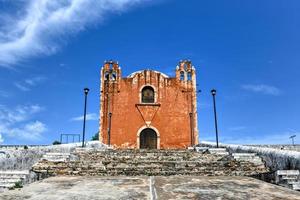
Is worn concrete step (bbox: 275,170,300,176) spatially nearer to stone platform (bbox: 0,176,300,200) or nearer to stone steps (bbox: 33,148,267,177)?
stone steps (bbox: 33,148,267,177)

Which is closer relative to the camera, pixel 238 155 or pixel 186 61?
pixel 238 155

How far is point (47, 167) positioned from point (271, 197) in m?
4.87

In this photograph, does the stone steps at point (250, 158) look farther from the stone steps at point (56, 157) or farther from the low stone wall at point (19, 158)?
the low stone wall at point (19, 158)

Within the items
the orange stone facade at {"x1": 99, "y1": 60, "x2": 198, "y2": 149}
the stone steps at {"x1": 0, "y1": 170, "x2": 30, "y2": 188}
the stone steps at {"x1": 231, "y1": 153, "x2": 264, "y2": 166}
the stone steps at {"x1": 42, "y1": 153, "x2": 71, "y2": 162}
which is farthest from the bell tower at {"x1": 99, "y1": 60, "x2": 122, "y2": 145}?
the stone steps at {"x1": 0, "y1": 170, "x2": 30, "y2": 188}

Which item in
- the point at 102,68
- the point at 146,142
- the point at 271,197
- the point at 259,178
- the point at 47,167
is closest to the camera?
the point at 271,197

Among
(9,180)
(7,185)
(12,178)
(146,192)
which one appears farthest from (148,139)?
(146,192)

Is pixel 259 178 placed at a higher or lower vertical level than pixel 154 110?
lower

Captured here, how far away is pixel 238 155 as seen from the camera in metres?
8.23

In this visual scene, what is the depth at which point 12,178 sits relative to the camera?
5.41 m

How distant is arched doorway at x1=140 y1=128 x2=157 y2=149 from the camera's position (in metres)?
21.2

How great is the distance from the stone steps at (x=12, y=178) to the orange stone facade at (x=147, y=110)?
15194mm

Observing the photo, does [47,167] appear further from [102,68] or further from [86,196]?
[102,68]

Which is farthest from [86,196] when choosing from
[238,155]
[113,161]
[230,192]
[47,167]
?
[238,155]

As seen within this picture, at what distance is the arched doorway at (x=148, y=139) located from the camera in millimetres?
21203
